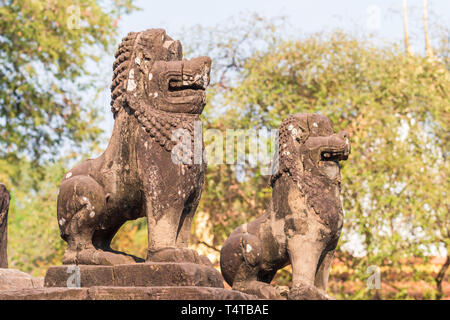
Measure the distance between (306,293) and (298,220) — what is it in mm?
670

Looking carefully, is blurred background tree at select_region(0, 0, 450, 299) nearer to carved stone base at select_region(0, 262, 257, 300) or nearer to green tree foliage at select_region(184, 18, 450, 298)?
green tree foliage at select_region(184, 18, 450, 298)

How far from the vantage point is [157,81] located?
547 centimetres

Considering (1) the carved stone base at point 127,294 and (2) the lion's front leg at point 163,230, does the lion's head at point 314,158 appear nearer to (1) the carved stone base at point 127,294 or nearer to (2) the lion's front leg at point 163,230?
(2) the lion's front leg at point 163,230

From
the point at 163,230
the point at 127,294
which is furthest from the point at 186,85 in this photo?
the point at 127,294

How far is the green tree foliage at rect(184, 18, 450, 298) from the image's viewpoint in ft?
39.4

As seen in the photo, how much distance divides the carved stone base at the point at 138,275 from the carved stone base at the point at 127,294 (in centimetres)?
25

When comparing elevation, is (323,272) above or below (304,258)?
below

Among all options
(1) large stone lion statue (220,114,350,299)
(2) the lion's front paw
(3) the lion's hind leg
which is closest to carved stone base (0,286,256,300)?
(2) the lion's front paw

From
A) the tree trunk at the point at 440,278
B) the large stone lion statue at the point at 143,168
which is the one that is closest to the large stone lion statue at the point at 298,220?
the large stone lion statue at the point at 143,168

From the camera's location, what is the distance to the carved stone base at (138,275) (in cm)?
486

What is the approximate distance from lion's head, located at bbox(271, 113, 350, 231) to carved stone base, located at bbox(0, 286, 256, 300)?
61.2 inches

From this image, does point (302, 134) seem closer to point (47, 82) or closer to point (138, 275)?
point (138, 275)

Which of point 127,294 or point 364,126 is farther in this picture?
point 364,126

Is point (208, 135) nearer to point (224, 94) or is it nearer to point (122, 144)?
point (224, 94)
